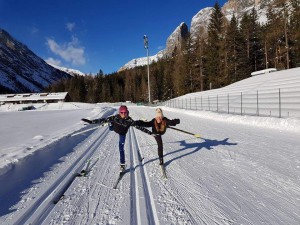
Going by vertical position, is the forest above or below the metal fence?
above

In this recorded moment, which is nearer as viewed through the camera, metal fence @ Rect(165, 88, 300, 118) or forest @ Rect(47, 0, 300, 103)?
metal fence @ Rect(165, 88, 300, 118)

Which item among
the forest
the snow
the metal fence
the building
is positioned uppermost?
the forest

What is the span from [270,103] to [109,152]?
18447 mm

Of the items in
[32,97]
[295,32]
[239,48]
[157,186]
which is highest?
[295,32]

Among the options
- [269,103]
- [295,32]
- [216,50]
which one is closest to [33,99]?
[216,50]

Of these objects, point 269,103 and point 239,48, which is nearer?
point 269,103

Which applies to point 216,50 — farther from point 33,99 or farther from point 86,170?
point 33,99

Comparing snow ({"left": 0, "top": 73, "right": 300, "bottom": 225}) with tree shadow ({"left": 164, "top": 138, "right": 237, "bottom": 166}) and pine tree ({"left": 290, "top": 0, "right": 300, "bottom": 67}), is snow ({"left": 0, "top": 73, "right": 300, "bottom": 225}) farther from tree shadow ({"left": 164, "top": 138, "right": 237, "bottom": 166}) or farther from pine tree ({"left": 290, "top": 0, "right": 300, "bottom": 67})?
pine tree ({"left": 290, "top": 0, "right": 300, "bottom": 67})

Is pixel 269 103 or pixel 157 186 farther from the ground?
pixel 269 103

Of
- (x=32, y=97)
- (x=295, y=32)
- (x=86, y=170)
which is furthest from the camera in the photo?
(x=32, y=97)

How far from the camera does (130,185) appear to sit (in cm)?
652

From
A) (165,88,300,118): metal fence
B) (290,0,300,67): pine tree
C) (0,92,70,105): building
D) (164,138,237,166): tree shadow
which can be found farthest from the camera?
(0,92,70,105): building

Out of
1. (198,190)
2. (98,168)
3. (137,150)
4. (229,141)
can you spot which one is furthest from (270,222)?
(229,141)

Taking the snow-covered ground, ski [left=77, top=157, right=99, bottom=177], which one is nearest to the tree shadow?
the snow-covered ground
